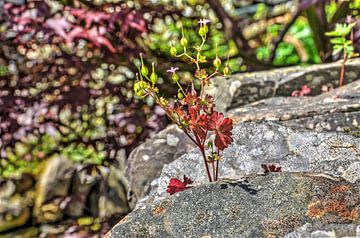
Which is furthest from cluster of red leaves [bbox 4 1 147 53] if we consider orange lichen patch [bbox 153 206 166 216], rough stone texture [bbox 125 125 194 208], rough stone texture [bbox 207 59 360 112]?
orange lichen patch [bbox 153 206 166 216]

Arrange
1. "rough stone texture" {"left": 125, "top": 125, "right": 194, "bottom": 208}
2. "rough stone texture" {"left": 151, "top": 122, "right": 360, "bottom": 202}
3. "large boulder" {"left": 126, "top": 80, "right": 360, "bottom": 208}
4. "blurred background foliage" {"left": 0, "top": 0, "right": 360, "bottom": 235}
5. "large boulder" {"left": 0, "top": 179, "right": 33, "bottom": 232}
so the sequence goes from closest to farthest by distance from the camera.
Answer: "rough stone texture" {"left": 151, "top": 122, "right": 360, "bottom": 202}, "large boulder" {"left": 126, "top": 80, "right": 360, "bottom": 208}, "rough stone texture" {"left": 125, "top": 125, "right": 194, "bottom": 208}, "blurred background foliage" {"left": 0, "top": 0, "right": 360, "bottom": 235}, "large boulder" {"left": 0, "top": 179, "right": 33, "bottom": 232}

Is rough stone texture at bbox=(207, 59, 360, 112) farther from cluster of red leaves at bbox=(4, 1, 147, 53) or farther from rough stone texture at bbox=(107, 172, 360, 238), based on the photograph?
rough stone texture at bbox=(107, 172, 360, 238)

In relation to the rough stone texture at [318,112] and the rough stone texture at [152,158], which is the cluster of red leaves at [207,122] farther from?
the rough stone texture at [152,158]

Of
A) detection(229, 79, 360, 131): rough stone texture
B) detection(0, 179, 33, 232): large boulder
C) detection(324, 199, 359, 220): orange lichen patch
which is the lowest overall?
detection(0, 179, 33, 232): large boulder

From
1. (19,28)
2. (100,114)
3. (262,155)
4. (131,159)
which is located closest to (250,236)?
(262,155)

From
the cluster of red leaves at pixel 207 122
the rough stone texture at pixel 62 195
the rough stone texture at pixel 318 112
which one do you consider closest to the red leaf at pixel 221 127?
the cluster of red leaves at pixel 207 122

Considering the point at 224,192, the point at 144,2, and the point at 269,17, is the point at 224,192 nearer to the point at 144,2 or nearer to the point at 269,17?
the point at 144,2

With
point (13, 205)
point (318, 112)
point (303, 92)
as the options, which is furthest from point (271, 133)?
point (13, 205)
